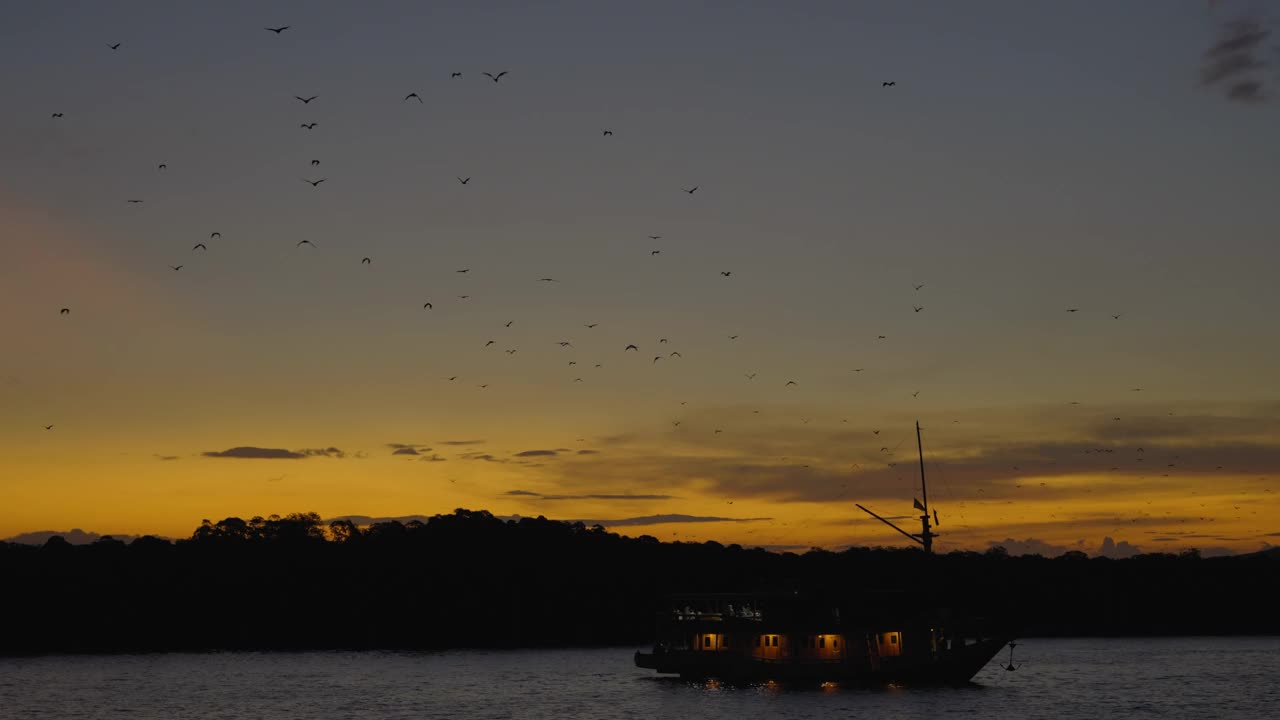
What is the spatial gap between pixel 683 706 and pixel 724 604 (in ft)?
37.0

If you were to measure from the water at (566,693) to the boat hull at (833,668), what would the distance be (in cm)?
160

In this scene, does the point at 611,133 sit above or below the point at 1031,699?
above

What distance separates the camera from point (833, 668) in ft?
361

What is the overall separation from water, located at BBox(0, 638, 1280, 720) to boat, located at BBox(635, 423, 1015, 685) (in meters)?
2.12

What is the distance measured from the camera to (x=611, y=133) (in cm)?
6394

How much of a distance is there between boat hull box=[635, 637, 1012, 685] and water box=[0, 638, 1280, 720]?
1.60 meters

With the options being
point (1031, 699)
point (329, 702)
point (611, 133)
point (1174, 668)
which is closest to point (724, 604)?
point (1031, 699)

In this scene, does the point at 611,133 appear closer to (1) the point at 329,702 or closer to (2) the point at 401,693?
(1) the point at 329,702

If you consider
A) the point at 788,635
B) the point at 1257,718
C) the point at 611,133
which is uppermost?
the point at 611,133

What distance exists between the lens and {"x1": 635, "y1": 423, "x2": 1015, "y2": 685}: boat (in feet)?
361

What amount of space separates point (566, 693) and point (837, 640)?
32.6 m

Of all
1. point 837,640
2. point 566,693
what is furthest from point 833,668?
point 566,693

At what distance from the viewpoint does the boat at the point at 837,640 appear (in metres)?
110

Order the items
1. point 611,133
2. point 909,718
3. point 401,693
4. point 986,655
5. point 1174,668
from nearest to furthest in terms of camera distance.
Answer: point 611,133 → point 909,718 → point 986,655 → point 401,693 → point 1174,668
